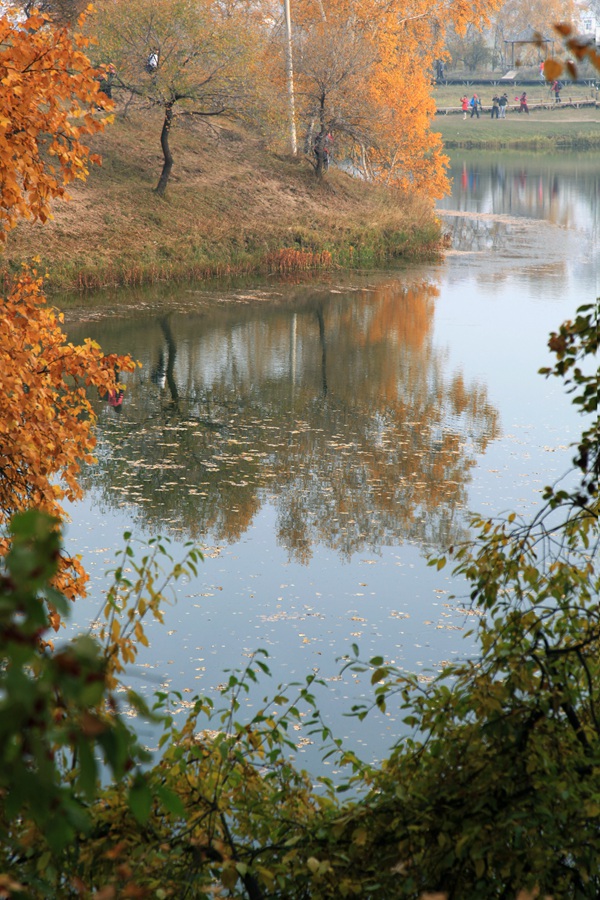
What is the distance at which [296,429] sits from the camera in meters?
15.2

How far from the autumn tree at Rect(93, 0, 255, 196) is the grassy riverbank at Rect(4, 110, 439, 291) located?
167 cm

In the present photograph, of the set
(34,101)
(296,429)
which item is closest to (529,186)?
(296,429)

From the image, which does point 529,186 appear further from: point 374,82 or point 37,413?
point 37,413

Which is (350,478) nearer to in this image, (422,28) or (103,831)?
(103,831)

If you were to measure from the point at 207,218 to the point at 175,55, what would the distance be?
4.42 meters

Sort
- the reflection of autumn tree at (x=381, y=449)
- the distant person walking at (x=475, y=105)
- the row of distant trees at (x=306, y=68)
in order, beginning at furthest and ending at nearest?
the distant person walking at (x=475, y=105) < the row of distant trees at (x=306, y=68) < the reflection of autumn tree at (x=381, y=449)

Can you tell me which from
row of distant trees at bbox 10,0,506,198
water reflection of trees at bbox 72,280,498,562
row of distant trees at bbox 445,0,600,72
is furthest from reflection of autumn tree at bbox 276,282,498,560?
row of distant trees at bbox 445,0,600,72

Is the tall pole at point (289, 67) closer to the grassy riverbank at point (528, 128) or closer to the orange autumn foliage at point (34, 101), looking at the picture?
the orange autumn foliage at point (34, 101)

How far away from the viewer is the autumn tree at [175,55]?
2973 centimetres

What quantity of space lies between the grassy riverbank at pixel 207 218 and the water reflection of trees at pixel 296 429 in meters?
4.69

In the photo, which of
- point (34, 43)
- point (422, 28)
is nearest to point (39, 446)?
point (34, 43)

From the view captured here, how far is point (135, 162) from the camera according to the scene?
3269 cm

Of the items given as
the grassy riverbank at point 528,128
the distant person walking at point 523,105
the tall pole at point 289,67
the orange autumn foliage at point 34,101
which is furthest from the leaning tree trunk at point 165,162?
the distant person walking at point 523,105

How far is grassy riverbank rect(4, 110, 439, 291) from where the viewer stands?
26344mm
